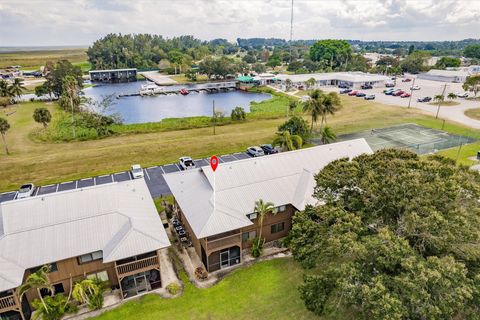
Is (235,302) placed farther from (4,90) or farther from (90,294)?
(4,90)

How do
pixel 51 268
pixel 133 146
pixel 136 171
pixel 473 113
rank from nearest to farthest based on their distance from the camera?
pixel 51 268 < pixel 136 171 < pixel 133 146 < pixel 473 113

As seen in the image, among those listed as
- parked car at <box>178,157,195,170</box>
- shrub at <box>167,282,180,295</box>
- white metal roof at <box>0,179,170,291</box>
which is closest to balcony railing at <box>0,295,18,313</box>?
white metal roof at <box>0,179,170,291</box>

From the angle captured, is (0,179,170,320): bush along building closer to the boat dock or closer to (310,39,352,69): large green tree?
the boat dock

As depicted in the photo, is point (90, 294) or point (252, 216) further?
point (252, 216)

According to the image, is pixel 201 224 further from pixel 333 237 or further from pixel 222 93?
pixel 222 93

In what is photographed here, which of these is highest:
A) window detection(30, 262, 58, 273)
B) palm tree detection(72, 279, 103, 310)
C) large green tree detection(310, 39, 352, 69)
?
large green tree detection(310, 39, 352, 69)

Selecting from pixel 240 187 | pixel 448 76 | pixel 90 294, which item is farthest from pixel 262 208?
pixel 448 76
